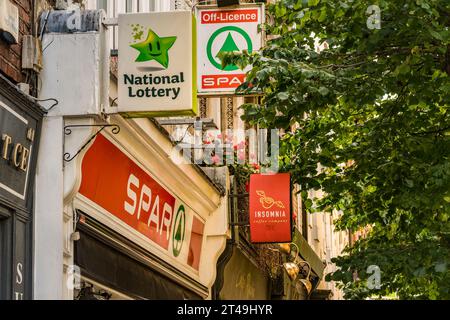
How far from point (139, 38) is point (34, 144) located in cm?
139

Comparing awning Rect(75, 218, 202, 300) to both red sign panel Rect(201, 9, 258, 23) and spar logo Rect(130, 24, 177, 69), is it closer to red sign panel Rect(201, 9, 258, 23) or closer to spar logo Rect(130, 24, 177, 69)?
spar logo Rect(130, 24, 177, 69)

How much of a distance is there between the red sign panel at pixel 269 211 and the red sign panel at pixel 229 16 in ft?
9.50

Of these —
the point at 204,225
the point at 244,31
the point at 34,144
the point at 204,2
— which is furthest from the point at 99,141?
the point at 204,2

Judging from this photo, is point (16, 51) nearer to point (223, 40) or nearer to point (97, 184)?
point (97, 184)

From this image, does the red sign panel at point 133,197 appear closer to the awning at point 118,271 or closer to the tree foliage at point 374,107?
the awning at point 118,271

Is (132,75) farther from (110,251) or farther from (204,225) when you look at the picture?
(204,225)

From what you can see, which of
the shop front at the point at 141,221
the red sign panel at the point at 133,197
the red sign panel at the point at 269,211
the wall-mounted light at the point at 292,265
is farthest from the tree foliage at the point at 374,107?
the wall-mounted light at the point at 292,265

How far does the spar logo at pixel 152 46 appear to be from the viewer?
1133 cm

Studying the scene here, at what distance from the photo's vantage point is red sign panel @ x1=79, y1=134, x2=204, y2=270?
480 inches

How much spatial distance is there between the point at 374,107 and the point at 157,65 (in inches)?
209

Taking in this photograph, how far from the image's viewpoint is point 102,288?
12711 mm

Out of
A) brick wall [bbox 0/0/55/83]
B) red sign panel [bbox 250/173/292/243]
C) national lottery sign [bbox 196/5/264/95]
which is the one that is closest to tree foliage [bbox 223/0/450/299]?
national lottery sign [bbox 196/5/264/95]

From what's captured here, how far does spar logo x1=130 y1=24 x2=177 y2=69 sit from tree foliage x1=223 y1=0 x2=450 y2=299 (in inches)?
66.9

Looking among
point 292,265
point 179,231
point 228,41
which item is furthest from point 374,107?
point 292,265
